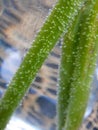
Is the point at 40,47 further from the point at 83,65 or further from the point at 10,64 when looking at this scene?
the point at 10,64

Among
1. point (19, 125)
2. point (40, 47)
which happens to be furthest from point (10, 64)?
point (40, 47)

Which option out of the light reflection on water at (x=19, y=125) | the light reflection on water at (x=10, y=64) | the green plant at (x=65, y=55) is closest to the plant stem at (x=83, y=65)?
the green plant at (x=65, y=55)

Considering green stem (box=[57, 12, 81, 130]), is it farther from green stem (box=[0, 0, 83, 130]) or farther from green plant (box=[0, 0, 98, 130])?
green stem (box=[0, 0, 83, 130])

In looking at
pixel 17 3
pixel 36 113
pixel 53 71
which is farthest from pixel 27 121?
pixel 17 3

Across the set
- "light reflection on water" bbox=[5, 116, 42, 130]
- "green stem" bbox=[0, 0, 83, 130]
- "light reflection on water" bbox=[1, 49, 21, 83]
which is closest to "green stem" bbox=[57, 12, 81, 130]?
"green stem" bbox=[0, 0, 83, 130]

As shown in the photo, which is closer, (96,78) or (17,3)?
(96,78)

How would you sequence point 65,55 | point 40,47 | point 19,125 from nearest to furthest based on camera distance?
point 40,47 < point 65,55 < point 19,125

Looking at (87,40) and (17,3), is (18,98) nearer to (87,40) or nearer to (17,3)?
(87,40)

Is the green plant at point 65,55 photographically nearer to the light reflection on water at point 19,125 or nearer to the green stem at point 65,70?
the green stem at point 65,70
